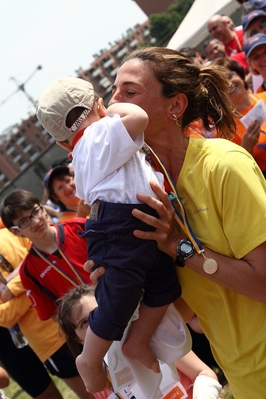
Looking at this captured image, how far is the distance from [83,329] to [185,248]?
171cm

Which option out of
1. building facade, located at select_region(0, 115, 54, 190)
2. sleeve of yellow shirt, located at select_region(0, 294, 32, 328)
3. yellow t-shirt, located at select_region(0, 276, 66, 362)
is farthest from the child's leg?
building facade, located at select_region(0, 115, 54, 190)

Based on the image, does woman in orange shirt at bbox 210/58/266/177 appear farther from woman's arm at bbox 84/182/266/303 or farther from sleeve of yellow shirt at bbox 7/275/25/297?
sleeve of yellow shirt at bbox 7/275/25/297

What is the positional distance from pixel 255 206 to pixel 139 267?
44cm

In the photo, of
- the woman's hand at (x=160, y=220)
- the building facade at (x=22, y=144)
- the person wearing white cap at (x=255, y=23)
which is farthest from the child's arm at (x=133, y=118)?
the building facade at (x=22, y=144)

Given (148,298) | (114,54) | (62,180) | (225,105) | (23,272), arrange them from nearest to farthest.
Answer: (148,298)
(225,105)
(23,272)
(62,180)
(114,54)

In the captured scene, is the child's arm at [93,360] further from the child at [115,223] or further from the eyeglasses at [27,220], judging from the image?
the eyeglasses at [27,220]

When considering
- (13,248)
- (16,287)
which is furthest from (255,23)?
(16,287)

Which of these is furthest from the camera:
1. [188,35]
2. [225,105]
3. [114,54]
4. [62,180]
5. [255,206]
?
[114,54]

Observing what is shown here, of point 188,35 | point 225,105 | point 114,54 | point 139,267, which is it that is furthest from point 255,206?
point 114,54

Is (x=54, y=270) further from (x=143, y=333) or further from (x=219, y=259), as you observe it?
(x=219, y=259)

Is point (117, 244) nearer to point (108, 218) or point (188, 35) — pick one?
point (108, 218)

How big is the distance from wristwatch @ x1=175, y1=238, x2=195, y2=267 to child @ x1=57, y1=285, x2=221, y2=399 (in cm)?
143

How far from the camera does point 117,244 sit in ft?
5.49

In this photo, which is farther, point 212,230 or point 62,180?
point 62,180
